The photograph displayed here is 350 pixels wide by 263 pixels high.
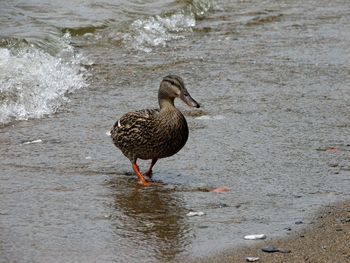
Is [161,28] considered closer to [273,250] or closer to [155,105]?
[155,105]

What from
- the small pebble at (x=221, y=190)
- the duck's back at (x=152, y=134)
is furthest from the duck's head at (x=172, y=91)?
the small pebble at (x=221, y=190)

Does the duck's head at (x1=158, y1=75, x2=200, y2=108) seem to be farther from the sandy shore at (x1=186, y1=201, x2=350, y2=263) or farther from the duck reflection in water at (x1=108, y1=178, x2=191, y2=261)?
the sandy shore at (x1=186, y1=201, x2=350, y2=263)

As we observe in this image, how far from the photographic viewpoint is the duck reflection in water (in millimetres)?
5379

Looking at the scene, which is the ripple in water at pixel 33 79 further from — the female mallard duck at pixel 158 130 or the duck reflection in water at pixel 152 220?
the duck reflection in water at pixel 152 220

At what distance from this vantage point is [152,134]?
22.3 feet

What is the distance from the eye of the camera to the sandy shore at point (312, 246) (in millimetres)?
5160

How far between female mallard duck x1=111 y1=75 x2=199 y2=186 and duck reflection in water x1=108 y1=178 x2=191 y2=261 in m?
0.28

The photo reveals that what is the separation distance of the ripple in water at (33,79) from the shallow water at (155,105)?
25 mm

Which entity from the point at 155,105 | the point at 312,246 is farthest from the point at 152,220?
the point at 155,105

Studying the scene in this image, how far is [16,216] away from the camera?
5.90 m

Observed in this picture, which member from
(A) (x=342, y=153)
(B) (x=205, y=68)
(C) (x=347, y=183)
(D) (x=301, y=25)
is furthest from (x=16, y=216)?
(D) (x=301, y=25)

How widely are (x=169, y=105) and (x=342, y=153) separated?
64.3 inches

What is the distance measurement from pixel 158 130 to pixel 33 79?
3685 millimetres

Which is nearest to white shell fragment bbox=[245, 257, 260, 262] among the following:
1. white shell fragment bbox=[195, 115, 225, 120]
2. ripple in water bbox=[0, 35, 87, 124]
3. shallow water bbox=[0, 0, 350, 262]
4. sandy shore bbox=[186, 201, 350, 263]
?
sandy shore bbox=[186, 201, 350, 263]
